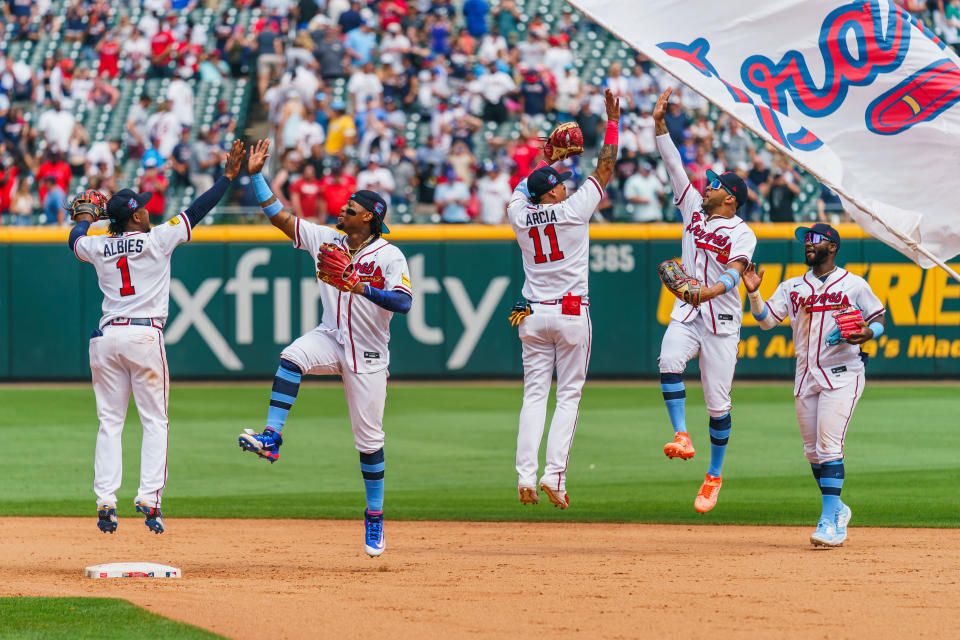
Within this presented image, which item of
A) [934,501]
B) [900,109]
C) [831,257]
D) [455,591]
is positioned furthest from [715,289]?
[934,501]

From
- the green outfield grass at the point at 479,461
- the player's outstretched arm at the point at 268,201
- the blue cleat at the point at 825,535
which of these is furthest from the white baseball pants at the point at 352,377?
the blue cleat at the point at 825,535

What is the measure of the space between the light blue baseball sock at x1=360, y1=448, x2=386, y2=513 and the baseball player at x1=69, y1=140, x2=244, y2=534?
1345mm

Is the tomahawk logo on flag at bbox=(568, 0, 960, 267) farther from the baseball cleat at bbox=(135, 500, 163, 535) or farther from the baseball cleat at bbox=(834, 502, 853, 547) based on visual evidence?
the baseball cleat at bbox=(135, 500, 163, 535)

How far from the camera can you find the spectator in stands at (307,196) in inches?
876

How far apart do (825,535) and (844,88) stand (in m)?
3.15

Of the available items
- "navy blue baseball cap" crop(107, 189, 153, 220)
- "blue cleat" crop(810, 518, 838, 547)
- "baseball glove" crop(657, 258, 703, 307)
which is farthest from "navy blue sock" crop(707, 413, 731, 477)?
"navy blue baseball cap" crop(107, 189, 153, 220)

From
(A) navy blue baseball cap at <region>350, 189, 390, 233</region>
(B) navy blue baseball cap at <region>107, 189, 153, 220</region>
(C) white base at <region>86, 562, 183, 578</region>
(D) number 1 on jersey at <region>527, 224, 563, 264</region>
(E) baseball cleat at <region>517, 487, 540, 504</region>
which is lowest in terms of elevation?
(C) white base at <region>86, 562, 183, 578</region>

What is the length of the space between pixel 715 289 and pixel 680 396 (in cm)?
129

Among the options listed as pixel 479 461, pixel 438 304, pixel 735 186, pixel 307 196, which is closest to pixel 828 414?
pixel 735 186

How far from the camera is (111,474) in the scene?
372 inches

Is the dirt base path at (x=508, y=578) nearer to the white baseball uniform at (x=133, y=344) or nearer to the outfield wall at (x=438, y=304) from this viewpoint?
the white baseball uniform at (x=133, y=344)

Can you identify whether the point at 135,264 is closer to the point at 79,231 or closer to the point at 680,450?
the point at 79,231

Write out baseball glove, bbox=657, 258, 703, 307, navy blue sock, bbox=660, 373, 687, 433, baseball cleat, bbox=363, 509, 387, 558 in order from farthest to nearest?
1. navy blue sock, bbox=660, 373, 687, 433
2. baseball glove, bbox=657, 258, 703, 307
3. baseball cleat, bbox=363, 509, 387, 558

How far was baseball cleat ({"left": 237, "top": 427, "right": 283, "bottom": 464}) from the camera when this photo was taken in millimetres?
8680
